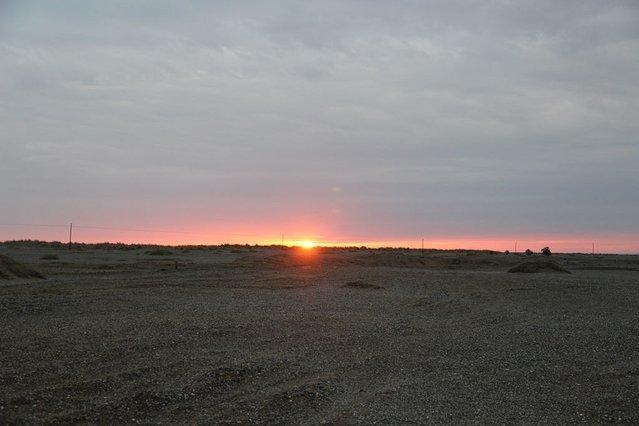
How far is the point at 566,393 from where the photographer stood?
354 inches

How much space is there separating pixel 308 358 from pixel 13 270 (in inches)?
741

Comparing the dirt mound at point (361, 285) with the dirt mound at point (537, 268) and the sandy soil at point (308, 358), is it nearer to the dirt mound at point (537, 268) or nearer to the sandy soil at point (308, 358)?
the sandy soil at point (308, 358)

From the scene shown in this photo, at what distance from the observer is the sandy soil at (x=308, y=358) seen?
7910mm

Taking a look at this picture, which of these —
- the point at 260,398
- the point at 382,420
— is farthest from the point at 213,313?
the point at 382,420

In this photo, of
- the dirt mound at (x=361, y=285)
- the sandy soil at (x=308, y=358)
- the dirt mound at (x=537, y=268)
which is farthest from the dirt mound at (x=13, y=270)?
the dirt mound at (x=537, y=268)

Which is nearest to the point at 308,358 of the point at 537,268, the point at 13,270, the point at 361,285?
the point at 361,285

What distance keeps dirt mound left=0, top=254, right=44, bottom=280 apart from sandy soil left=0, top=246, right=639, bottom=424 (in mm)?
5086

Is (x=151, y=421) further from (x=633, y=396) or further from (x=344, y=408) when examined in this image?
(x=633, y=396)

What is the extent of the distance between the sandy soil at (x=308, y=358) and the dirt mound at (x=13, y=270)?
5.09 m

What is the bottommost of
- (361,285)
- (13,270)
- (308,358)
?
(308,358)

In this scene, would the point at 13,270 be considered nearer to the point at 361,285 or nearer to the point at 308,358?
the point at 361,285

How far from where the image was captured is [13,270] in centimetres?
2458

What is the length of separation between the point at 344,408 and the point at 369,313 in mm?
8496

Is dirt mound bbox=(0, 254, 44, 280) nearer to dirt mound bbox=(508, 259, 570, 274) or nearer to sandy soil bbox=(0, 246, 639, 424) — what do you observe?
sandy soil bbox=(0, 246, 639, 424)
